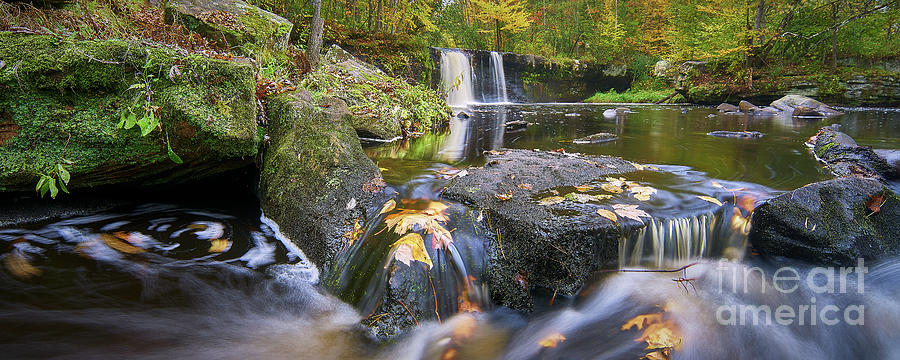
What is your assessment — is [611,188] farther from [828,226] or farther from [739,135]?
[739,135]

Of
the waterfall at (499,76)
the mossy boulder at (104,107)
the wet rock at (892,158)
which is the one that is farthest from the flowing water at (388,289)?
the waterfall at (499,76)

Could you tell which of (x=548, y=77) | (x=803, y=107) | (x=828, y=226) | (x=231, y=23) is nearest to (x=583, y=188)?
(x=828, y=226)

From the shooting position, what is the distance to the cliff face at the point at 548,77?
68.6 feet

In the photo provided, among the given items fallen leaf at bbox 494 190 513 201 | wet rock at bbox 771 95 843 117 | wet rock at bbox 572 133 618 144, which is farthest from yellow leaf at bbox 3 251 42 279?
wet rock at bbox 771 95 843 117

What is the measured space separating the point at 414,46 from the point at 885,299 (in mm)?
13161

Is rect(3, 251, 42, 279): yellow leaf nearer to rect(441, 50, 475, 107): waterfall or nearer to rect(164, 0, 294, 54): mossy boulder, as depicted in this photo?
rect(164, 0, 294, 54): mossy boulder

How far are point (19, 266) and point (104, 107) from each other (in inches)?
43.7

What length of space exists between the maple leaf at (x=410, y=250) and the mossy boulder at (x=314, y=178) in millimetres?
496

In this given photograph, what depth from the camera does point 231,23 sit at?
19.5ft

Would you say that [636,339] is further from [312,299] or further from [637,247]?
[312,299]

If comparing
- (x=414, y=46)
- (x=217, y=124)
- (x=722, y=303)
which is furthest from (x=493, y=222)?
(x=414, y=46)

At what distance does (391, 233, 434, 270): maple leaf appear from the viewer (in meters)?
2.14

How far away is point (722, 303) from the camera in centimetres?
246

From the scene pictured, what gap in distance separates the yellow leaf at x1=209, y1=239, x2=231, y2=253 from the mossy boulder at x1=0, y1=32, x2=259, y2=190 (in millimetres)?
678
